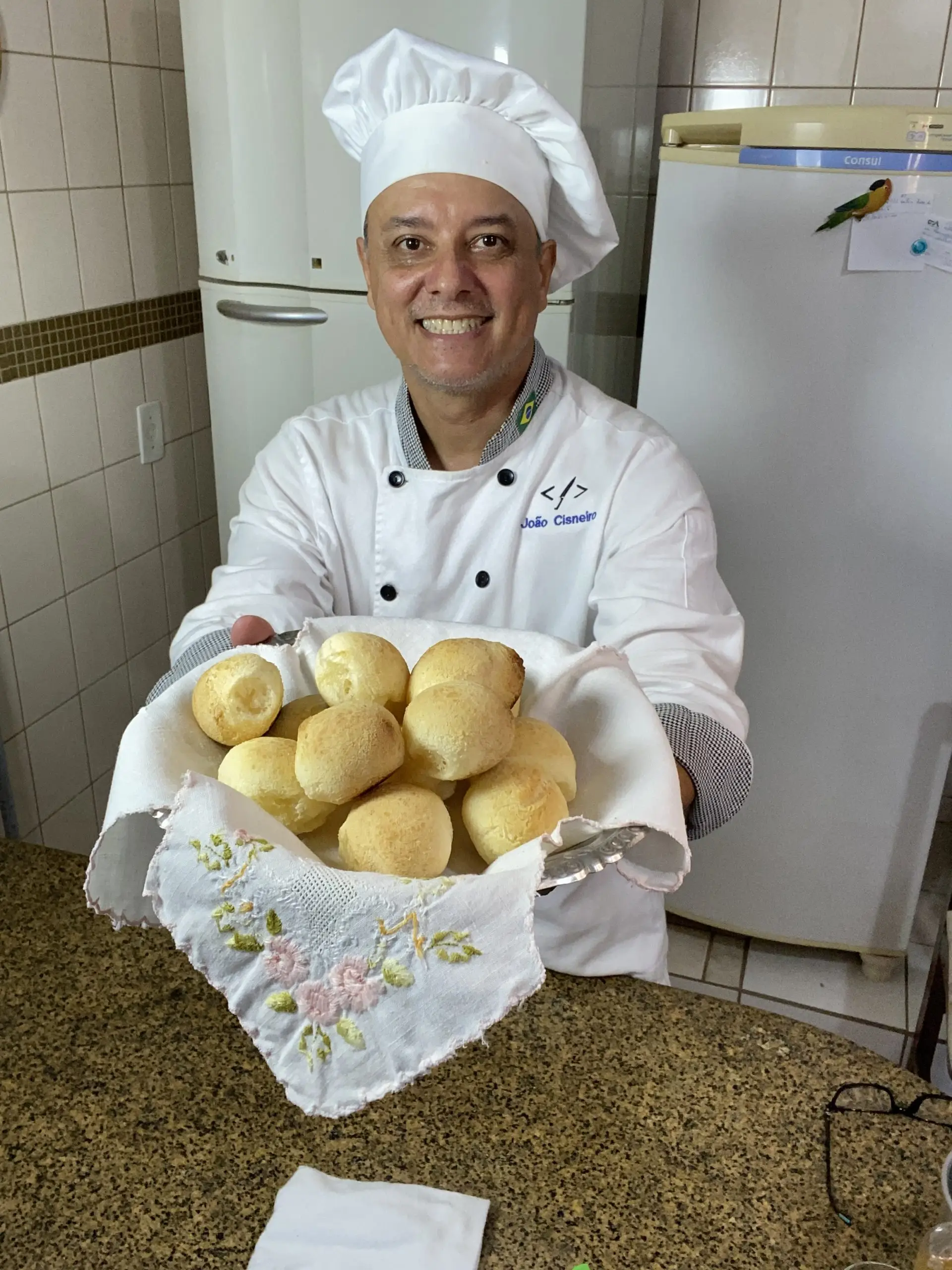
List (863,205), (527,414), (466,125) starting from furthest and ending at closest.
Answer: (863,205), (527,414), (466,125)

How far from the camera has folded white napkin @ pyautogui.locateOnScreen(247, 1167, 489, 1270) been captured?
0.63 m

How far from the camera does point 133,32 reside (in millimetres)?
1856

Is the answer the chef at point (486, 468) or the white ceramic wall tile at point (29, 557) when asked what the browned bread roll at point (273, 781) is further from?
the white ceramic wall tile at point (29, 557)

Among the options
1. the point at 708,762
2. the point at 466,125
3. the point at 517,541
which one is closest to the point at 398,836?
the point at 708,762

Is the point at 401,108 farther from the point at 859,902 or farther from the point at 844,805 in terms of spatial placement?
the point at 859,902

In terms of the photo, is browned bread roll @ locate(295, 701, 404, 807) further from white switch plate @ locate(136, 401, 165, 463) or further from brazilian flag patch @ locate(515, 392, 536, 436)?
white switch plate @ locate(136, 401, 165, 463)

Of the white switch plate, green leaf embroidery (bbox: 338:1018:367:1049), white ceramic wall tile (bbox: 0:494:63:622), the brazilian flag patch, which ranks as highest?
the brazilian flag patch

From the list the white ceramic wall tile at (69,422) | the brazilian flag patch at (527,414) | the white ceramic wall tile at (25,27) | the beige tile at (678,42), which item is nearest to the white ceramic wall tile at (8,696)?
the white ceramic wall tile at (69,422)

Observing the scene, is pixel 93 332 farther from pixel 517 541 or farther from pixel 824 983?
pixel 824 983

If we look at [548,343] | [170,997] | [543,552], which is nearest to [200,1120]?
[170,997]

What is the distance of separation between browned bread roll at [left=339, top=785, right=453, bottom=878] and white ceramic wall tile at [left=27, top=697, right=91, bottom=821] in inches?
57.6

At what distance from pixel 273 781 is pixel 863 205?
1.36 m

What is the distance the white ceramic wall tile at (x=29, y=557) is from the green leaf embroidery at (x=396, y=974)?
4.69ft

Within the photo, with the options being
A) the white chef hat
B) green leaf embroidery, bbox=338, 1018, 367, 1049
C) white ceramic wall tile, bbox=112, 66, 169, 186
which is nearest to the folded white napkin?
green leaf embroidery, bbox=338, 1018, 367, 1049
